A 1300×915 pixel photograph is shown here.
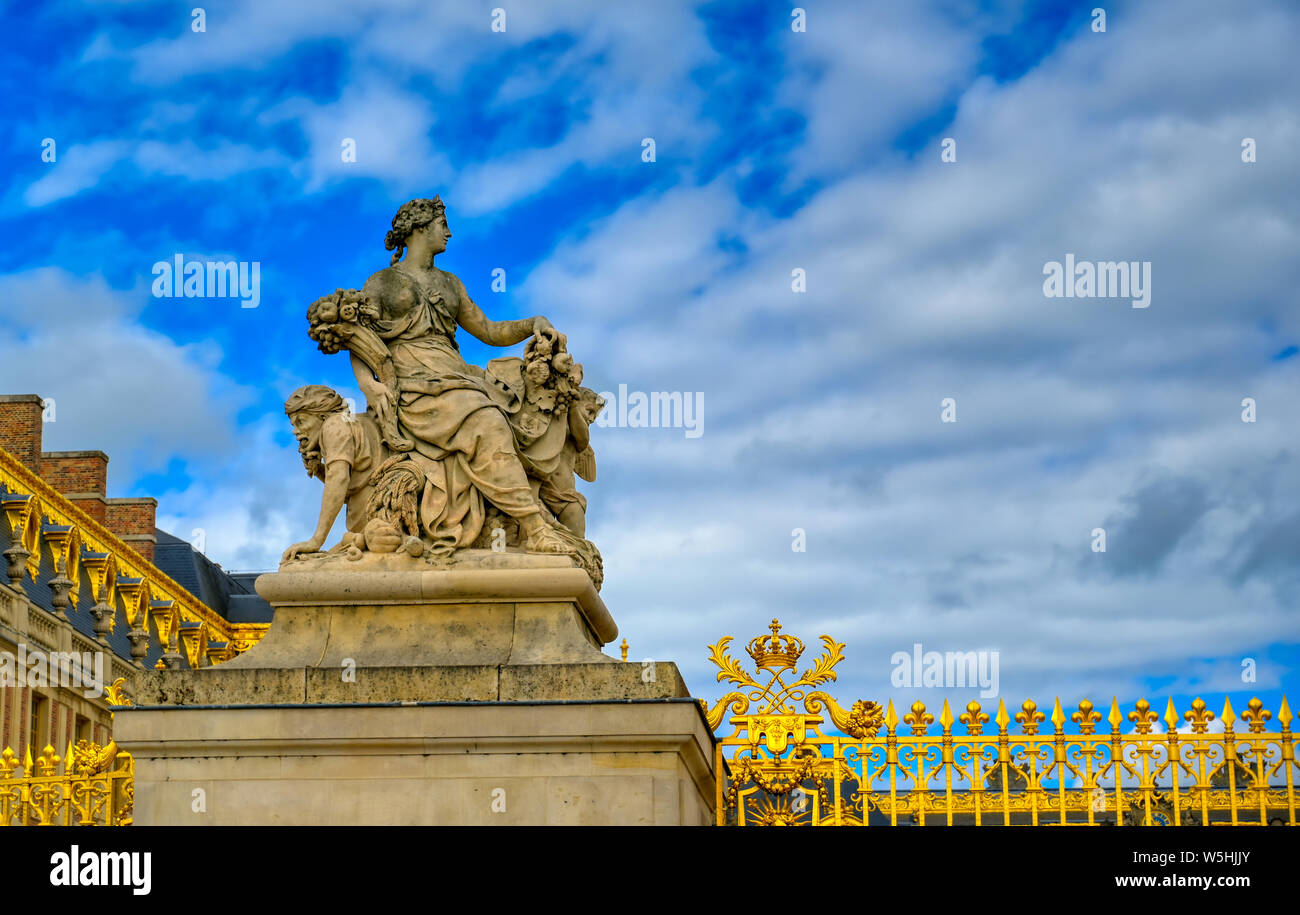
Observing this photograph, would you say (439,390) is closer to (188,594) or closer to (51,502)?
(51,502)

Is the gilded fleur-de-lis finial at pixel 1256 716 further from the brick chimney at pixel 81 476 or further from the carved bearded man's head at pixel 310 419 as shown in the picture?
the brick chimney at pixel 81 476

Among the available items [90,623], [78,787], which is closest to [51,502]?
[90,623]

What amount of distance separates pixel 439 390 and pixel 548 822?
3.79 metres

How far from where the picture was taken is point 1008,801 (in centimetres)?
1583

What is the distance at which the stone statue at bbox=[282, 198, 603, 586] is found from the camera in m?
16.2

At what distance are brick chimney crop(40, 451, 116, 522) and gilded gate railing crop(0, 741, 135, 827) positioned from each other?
44.7 m

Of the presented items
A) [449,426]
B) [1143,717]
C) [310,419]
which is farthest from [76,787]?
[1143,717]

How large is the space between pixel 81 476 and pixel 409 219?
47463 mm

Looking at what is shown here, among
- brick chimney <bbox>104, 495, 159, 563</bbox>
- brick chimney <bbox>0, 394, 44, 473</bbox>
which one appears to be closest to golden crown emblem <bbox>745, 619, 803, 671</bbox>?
brick chimney <bbox>0, 394, 44, 473</bbox>

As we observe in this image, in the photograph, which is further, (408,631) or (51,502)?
(51,502)

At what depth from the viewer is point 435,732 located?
595 inches

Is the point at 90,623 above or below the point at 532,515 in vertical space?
above
